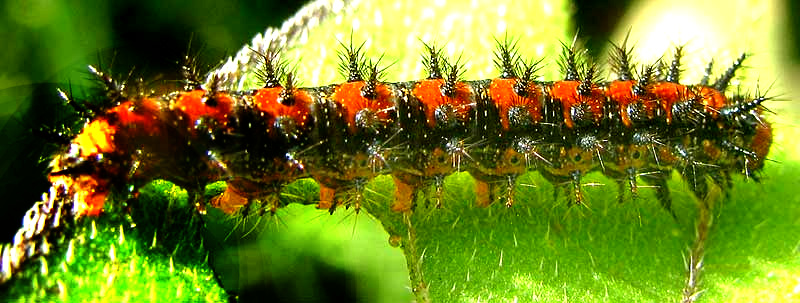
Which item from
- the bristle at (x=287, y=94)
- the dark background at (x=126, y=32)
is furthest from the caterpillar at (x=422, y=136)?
the dark background at (x=126, y=32)

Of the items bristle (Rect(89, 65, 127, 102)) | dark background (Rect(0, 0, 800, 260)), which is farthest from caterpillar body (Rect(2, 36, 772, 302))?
dark background (Rect(0, 0, 800, 260))

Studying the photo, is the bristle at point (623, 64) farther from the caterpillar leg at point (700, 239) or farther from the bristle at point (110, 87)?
the bristle at point (110, 87)

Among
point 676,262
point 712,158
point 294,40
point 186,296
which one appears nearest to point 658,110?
point 712,158

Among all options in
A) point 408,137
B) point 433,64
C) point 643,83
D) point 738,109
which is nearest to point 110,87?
point 408,137

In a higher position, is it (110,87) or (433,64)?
(433,64)

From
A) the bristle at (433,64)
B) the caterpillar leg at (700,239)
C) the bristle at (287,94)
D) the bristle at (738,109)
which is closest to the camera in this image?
the bristle at (287,94)

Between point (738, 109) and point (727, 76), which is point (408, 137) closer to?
point (738, 109)
